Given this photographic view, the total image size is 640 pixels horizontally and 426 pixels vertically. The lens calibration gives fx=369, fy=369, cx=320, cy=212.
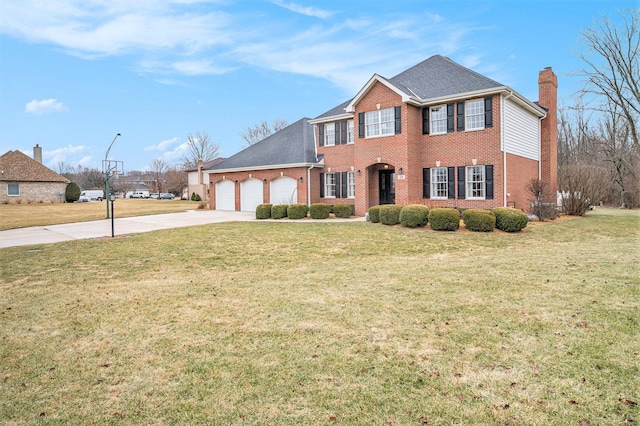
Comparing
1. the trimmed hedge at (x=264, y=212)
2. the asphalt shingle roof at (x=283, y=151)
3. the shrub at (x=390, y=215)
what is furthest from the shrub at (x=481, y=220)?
the asphalt shingle roof at (x=283, y=151)

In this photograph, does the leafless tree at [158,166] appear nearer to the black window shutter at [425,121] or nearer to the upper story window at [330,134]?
the upper story window at [330,134]

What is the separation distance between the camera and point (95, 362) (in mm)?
3967

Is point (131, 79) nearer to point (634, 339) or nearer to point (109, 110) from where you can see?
point (109, 110)

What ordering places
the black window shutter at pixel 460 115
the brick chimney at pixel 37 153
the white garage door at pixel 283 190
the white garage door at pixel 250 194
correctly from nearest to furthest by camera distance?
the black window shutter at pixel 460 115, the white garage door at pixel 283 190, the white garage door at pixel 250 194, the brick chimney at pixel 37 153

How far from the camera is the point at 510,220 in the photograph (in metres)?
13.6

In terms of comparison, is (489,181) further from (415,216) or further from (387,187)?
(387,187)

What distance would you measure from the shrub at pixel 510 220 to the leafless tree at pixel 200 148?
5979 cm

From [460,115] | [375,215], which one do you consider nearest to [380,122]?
[460,115]

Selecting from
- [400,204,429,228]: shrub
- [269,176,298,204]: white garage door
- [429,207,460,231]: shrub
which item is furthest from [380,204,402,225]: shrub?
[269,176,298,204]: white garage door

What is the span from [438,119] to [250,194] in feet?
46.0

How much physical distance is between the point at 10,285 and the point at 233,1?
1180cm

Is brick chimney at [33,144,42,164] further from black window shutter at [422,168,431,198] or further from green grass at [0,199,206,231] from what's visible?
black window shutter at [422,168,431,198]

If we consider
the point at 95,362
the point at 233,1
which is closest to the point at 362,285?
the point at 95,362

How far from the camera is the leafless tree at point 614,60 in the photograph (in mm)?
23594
